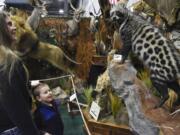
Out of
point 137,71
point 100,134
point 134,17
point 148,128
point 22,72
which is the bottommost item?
point 100,134

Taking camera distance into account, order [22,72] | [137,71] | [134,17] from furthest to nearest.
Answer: [137,71] → [134,17] → [22,72]

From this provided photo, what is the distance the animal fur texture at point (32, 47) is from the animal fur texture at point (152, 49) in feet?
4.27

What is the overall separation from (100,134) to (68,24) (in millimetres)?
4604

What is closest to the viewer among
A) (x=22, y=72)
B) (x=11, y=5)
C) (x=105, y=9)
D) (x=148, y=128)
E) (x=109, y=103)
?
(x=22, y=72)

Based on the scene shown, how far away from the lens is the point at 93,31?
23.3 ft

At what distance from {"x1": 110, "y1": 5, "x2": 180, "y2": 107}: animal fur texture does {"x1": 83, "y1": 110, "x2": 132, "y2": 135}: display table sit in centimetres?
44

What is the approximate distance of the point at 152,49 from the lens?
2711 mm

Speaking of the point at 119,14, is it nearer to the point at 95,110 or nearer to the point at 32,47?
the point at 95,110

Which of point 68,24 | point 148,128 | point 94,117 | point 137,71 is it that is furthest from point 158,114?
point 68,24

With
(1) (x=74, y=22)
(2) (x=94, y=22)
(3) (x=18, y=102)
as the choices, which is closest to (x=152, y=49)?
(3) (x=18, y=102)

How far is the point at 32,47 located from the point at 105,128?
179 cm

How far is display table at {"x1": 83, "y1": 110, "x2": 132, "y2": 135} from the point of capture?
312cm

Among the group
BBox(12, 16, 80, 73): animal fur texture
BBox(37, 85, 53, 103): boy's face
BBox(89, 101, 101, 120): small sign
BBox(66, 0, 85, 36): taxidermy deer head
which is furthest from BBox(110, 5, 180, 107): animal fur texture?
BBox(66, 0, 85, 36): taxidermy deer head

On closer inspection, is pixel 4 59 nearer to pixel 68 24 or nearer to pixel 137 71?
pixel 137 71
